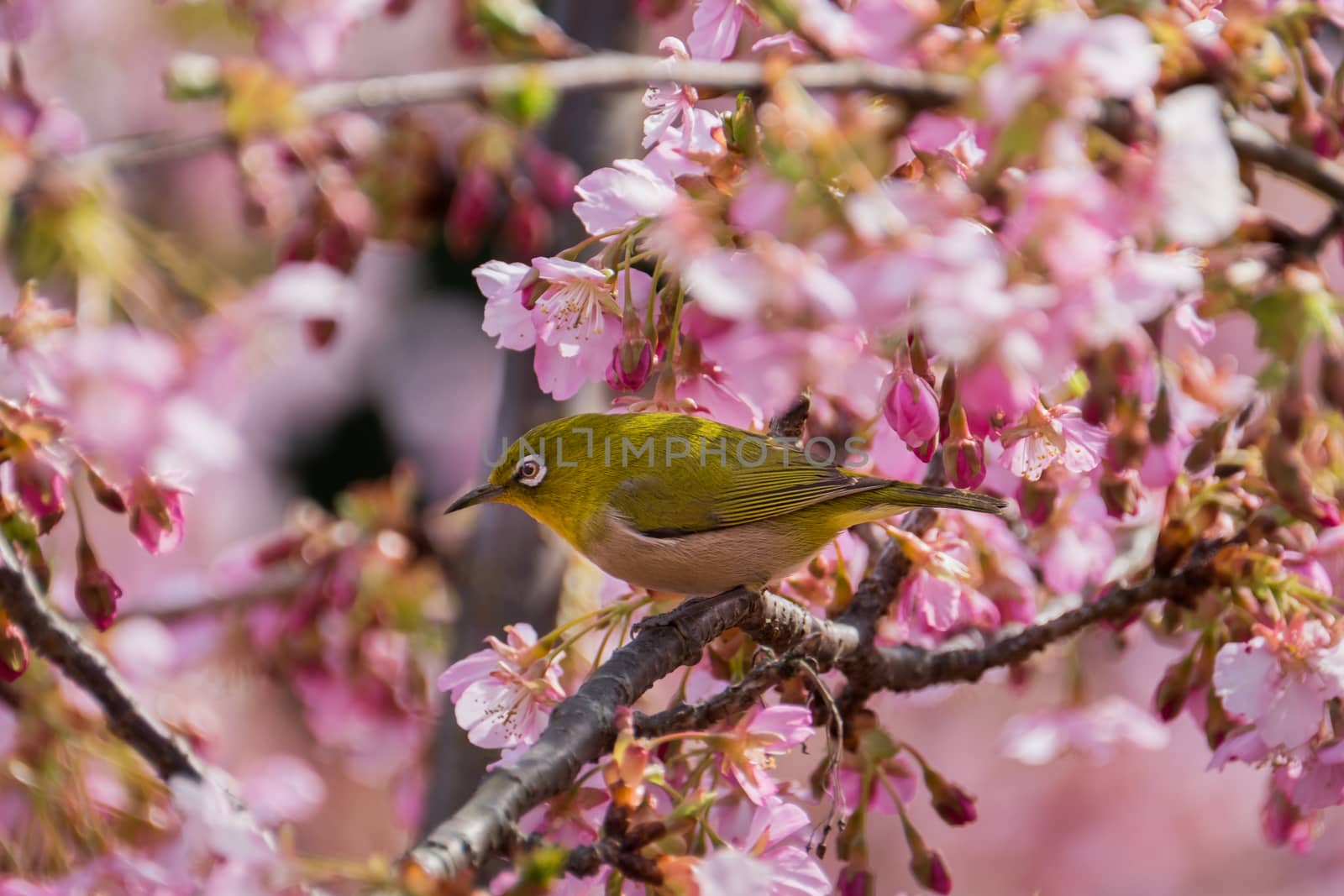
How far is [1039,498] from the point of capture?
6.73 ft

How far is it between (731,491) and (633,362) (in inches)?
27.8

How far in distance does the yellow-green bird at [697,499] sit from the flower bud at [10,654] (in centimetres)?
105

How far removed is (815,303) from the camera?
114cm

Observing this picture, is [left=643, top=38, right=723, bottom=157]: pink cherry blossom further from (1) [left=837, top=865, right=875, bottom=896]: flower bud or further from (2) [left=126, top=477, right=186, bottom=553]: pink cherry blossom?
(1) [left=837, top=865, right=875, bottom=896]: flower bud

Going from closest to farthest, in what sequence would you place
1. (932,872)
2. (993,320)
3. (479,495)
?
1. (993,320)
2. (932,872)
3. (479,495)

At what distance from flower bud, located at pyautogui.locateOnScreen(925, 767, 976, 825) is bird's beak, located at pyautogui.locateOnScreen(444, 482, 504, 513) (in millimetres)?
1160

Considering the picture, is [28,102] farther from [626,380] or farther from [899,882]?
[899,882]

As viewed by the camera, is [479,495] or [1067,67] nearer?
[1067,67]

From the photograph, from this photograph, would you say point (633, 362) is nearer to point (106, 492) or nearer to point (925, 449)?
point (925, 449)

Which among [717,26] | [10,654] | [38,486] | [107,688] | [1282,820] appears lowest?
[1282,820]

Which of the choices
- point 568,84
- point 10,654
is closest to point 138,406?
point 568,84

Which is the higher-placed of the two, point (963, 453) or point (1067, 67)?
point (1067, 67)

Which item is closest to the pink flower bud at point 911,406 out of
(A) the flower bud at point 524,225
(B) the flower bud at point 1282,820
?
(B) the flower bud at point 1282,820

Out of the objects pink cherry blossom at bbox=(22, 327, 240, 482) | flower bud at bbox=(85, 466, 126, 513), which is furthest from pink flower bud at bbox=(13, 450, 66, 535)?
pink cherry blossom at bbox=(22, 327, 240, 482)
